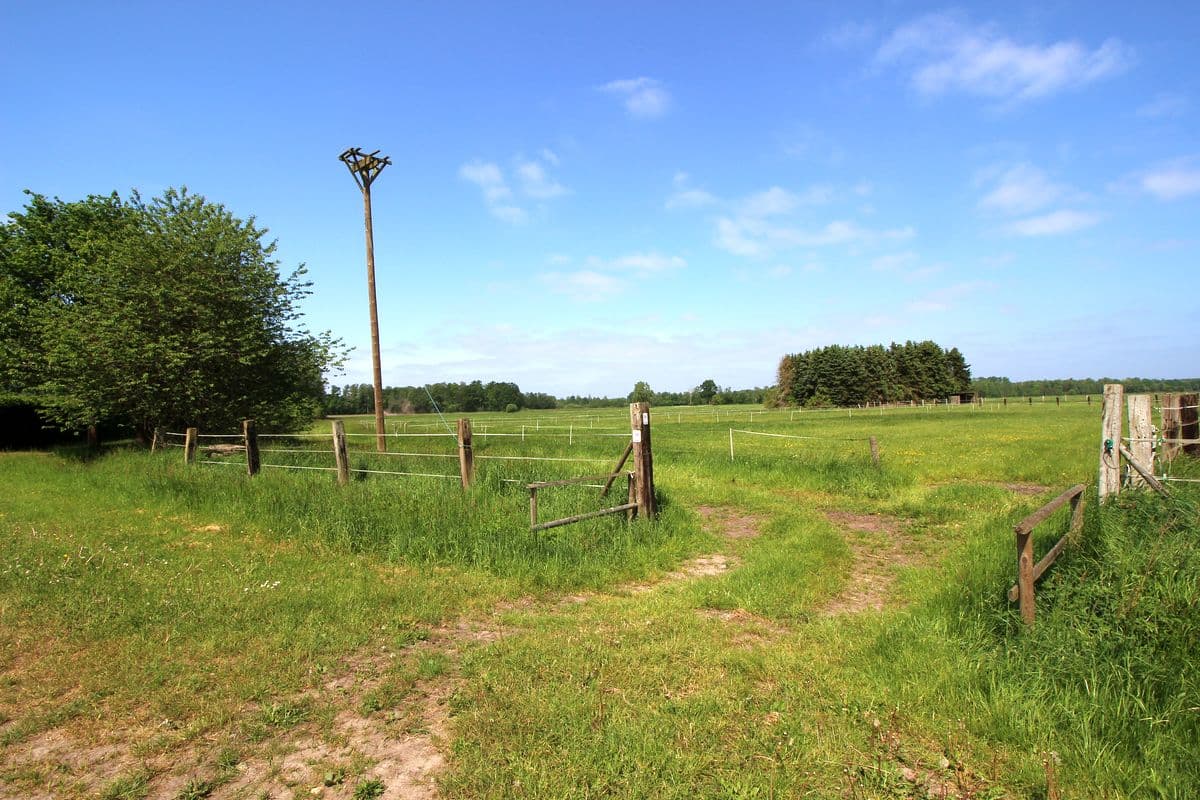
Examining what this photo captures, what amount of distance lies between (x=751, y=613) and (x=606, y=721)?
8.19ft

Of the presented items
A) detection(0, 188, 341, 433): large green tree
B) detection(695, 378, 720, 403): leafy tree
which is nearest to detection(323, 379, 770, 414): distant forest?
detection(695, 378, 720, 403): leafy tree

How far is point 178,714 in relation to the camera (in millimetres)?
3748

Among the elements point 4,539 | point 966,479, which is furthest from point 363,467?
point 966,479

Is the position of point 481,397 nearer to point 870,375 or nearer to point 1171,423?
point 870,375

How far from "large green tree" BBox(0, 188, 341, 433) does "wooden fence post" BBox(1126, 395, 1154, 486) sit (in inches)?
764

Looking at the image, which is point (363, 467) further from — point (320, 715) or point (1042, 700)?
point (1042, 700)

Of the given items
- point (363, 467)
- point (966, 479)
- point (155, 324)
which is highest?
point (155, 324)

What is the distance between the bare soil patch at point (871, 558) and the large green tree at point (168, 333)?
1668cm

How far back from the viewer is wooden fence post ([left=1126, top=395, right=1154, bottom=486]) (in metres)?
6.38

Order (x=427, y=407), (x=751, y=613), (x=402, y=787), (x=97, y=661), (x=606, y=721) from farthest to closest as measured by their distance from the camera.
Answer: (x=427, y=407), (x=751, y=613), (x=97, y=661), (x=606, y=721), (x=402, y=787)

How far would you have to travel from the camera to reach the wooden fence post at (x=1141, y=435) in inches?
251

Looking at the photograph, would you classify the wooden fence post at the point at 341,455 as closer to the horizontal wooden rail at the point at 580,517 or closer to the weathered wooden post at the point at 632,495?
the horizontal wooden rail at the point at 580,517

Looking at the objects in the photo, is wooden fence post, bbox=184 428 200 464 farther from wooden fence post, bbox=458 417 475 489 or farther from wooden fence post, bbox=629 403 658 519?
wooden fence post, bbox=629 403 658 519

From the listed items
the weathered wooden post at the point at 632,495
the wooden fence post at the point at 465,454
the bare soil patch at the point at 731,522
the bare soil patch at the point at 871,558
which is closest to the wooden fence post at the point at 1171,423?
the bare soil patch at the point at 871,558
